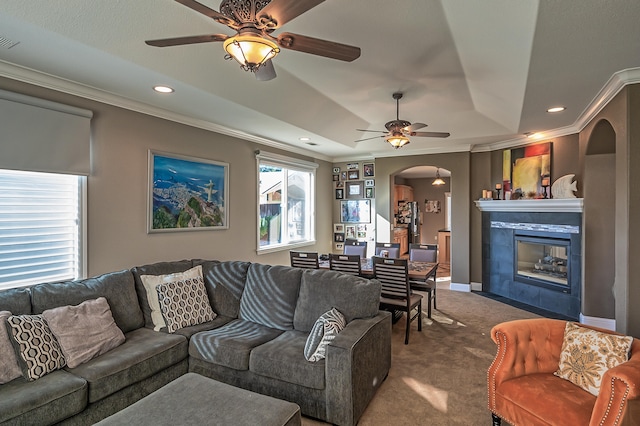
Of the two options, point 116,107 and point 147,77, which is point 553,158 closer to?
point 147,77

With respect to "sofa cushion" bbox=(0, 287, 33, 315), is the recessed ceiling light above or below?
above

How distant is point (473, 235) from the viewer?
19.9ft

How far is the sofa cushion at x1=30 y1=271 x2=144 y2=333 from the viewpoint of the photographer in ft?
8.05

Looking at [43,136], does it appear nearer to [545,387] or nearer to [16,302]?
[16,302]

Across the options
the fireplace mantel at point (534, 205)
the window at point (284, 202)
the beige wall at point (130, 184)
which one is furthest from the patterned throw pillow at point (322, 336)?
the fireplace mantel at point (534, 205)

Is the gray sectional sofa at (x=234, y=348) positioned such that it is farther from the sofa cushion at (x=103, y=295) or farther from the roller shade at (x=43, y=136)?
the roller shade at (x=43, y=136)

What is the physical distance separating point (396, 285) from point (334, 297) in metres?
1.12

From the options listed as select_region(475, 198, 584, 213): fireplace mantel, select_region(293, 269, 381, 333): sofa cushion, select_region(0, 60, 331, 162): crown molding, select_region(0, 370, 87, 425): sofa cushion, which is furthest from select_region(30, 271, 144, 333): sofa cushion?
select_region(475, 198, 584, 213): fireplace mantel

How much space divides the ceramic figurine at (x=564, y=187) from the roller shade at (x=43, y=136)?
580 centimetres

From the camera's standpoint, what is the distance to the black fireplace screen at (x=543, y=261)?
15.9 feet

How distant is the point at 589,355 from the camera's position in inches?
77.1

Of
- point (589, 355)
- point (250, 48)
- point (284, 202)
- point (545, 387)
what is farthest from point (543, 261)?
point (250, 48)

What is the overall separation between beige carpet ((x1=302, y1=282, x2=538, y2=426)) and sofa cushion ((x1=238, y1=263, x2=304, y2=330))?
0.89m

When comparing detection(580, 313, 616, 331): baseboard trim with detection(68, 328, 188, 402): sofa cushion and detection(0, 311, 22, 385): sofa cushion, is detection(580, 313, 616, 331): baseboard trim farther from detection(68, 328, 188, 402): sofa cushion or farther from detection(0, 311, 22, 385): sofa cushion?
detection(0, 311, 22, 385): sofa cushion
